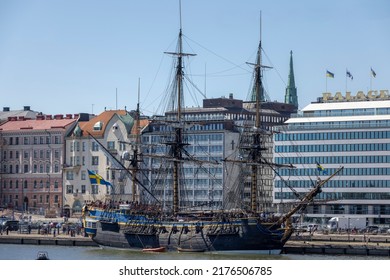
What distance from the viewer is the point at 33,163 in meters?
191

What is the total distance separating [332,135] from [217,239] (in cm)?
5189

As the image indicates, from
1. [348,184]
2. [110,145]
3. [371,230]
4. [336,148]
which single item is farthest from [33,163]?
[371,230]

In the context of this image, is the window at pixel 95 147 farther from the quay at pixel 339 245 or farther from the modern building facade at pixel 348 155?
the quay at pixel 339 245

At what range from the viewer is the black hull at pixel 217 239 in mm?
108250

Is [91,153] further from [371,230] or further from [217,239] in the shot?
[217,239]

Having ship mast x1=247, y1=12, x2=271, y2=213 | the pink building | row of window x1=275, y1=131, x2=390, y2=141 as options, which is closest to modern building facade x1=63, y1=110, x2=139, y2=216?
the pink building

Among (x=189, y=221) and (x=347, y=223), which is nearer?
(x=189, y=221)

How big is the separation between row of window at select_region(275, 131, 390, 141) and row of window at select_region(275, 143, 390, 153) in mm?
1017

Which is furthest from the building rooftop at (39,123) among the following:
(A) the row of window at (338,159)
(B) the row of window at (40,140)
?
(A) the row of window at (338,159)

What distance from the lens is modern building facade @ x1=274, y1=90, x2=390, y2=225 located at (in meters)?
154

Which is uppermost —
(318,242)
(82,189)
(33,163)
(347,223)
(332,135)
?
(332,135)

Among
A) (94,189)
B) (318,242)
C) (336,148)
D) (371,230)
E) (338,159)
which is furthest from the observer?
(94,189)

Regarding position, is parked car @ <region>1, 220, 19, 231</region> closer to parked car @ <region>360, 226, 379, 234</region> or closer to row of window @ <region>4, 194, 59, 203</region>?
row of window @ <region>4, 194, 59, 203</region>

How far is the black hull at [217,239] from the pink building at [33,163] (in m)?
75.2
